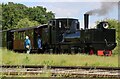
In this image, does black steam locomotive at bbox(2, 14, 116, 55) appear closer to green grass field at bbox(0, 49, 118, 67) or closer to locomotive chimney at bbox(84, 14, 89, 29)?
locomotive chimney at bbox(84, 14, 89, 29)

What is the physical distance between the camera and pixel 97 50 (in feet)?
69.8

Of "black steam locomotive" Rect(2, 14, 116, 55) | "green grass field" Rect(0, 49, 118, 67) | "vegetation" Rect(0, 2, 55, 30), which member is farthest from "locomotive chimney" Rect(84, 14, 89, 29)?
"vegetation" Rect(0, 2, 55, 30)

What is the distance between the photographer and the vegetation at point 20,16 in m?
62.2

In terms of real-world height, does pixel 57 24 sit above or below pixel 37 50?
above

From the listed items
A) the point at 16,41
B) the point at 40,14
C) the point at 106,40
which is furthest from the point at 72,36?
the point at 40,14

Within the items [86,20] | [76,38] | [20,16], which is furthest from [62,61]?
[20,16]

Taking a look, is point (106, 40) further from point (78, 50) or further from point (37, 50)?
point (37, 50)

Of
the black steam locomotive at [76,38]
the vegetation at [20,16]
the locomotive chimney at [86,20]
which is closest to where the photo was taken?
the black steam locomotive at [76,38]

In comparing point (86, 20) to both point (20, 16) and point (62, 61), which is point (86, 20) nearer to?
point (62, 61)

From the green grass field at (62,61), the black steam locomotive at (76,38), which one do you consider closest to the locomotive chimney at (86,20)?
the black steam locomotive at (76,38)

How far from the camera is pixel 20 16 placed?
70.6 metres

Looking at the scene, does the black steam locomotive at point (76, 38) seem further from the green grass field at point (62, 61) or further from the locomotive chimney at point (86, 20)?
the green grass field at point (62, 61)

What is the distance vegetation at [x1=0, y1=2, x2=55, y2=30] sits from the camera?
62.2 metres

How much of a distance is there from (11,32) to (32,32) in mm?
4620
